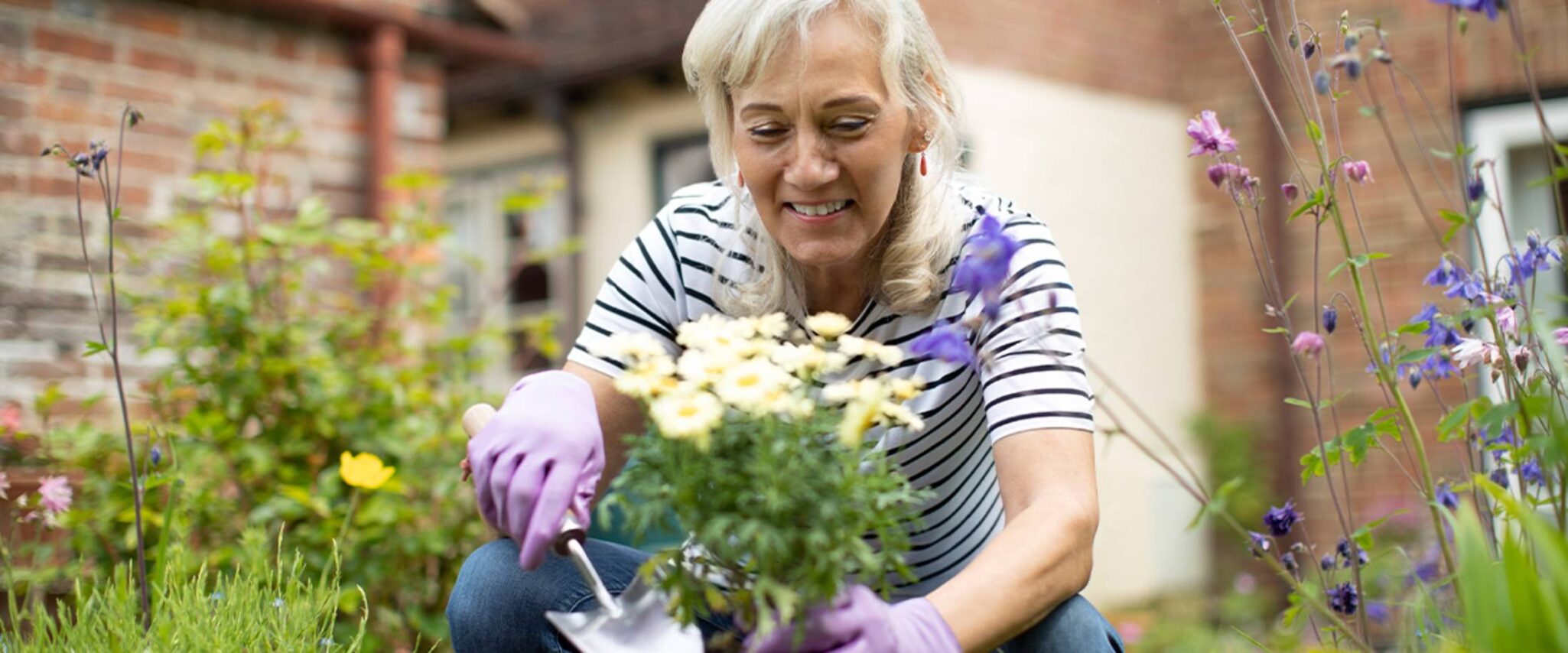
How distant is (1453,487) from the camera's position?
62.1 inches

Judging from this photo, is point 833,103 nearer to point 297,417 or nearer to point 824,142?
point 824,142

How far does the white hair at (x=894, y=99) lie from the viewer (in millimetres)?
1572

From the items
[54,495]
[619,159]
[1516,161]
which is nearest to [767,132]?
[54,495]

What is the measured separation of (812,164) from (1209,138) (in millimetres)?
459

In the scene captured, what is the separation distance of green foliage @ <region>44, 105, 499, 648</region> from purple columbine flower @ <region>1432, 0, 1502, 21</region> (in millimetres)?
1773

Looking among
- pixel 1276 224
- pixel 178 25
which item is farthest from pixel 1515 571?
pixel 1276 224

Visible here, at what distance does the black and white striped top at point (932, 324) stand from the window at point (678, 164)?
4636 mm

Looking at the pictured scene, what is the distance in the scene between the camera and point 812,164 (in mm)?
1549

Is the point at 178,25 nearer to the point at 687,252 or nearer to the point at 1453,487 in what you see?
the point at 687,252

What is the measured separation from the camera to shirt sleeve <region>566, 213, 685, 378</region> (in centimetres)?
186

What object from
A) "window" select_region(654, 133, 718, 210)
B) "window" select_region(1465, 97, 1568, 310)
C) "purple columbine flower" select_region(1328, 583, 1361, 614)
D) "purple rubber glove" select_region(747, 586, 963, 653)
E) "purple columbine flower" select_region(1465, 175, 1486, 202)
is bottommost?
"purple columbine flower" select_region(1328, 583, 1361, 614)

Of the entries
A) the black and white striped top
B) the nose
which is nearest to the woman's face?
the nose

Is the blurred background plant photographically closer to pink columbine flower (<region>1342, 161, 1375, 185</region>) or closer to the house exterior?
the house exterior

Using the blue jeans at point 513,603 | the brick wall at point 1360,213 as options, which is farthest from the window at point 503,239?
the blue jeans at point 513,603
